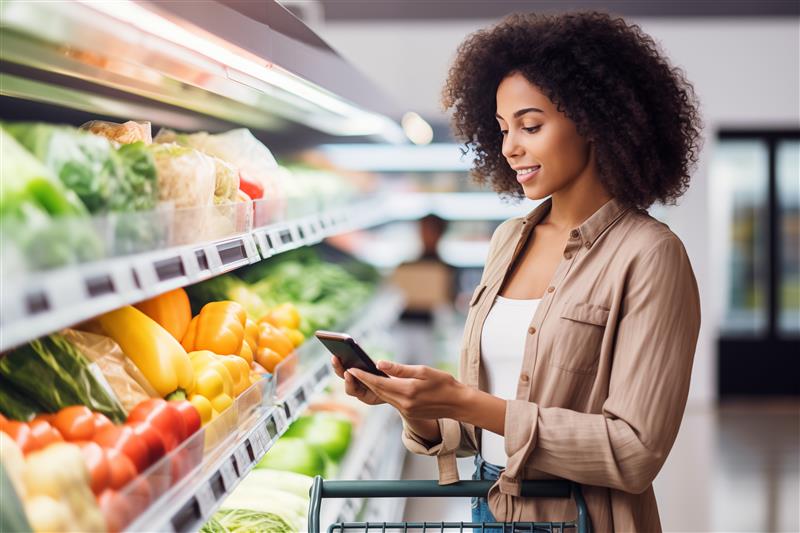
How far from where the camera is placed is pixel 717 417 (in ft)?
23.6

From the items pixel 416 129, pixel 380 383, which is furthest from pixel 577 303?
pixel 416 129

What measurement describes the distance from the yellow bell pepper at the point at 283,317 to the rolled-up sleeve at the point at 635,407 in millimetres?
1397

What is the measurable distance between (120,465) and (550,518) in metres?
0.86

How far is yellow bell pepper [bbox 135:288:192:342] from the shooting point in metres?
2.02

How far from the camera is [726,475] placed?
5.38 meters

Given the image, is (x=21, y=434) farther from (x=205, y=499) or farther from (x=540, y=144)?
(x=540, y=144)

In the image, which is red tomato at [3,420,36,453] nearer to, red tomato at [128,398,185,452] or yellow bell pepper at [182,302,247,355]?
red tomato at [128,398,185,452]

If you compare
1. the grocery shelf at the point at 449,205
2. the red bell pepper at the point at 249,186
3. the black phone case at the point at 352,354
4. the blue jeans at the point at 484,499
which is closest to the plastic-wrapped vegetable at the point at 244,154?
the red bell pepper at the point at 249,186

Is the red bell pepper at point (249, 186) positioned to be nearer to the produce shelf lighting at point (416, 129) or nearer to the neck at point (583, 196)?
the neck at point (583, 196)

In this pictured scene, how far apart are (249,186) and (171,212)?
35.6 inches

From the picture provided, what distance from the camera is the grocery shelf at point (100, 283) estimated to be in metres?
1.00

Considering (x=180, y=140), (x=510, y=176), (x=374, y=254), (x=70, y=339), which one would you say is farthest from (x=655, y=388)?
(x=374, y=254)

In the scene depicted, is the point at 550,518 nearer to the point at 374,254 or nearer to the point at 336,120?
the point at 336,120

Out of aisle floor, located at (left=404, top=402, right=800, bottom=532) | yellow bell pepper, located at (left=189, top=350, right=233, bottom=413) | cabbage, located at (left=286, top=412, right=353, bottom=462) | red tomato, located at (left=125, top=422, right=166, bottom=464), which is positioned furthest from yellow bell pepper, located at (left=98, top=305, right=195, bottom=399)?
aisle floor, located at (left=404, top=402, right=800, bottom=532)
